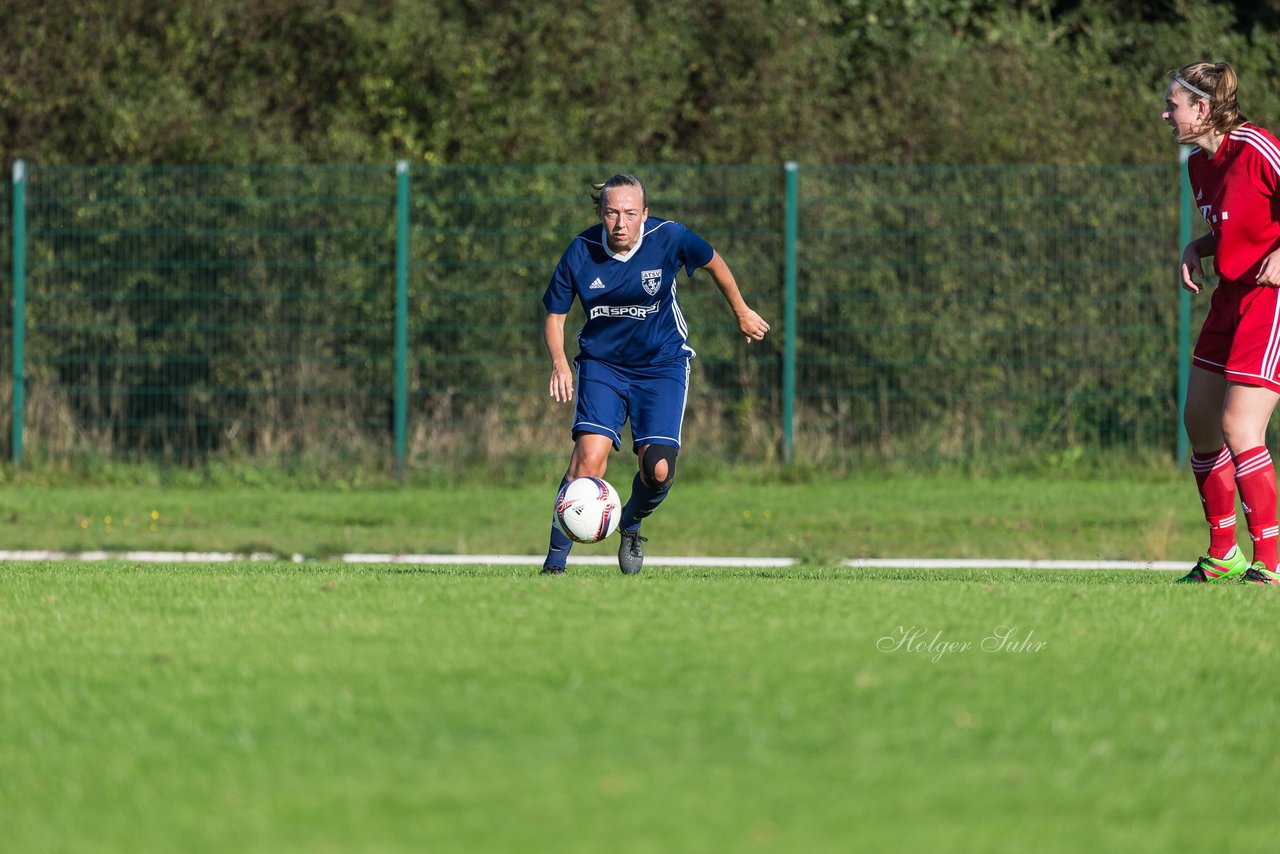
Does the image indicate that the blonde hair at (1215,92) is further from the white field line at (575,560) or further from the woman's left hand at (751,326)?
the white field line at (575,560)

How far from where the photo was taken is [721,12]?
17250 millimetres

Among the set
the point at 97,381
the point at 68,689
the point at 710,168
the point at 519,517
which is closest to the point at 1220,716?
the point at 68,689

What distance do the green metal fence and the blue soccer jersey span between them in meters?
5.98

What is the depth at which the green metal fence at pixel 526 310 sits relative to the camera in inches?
575

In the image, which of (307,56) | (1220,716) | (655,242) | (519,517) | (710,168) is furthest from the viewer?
(307,56)

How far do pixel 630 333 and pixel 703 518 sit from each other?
462 centimetres

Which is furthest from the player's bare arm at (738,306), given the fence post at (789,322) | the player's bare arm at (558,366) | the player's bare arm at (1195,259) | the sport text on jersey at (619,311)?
the fence post at (789,322)

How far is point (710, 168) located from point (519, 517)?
12.0ft

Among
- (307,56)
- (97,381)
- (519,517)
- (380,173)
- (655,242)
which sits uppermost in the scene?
(307,56)

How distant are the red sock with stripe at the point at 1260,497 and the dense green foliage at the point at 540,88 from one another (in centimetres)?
894

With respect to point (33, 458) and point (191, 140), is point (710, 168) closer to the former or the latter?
point (191, 140)

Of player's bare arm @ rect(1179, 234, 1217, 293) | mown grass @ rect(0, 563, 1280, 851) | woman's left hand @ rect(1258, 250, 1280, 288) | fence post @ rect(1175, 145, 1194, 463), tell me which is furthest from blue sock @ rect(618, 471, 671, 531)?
fence post @ rect(1175, 145, 1194, 463)

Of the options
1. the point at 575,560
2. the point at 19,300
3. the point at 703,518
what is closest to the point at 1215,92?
the point at 575,560

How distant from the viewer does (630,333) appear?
8625 millimetres
